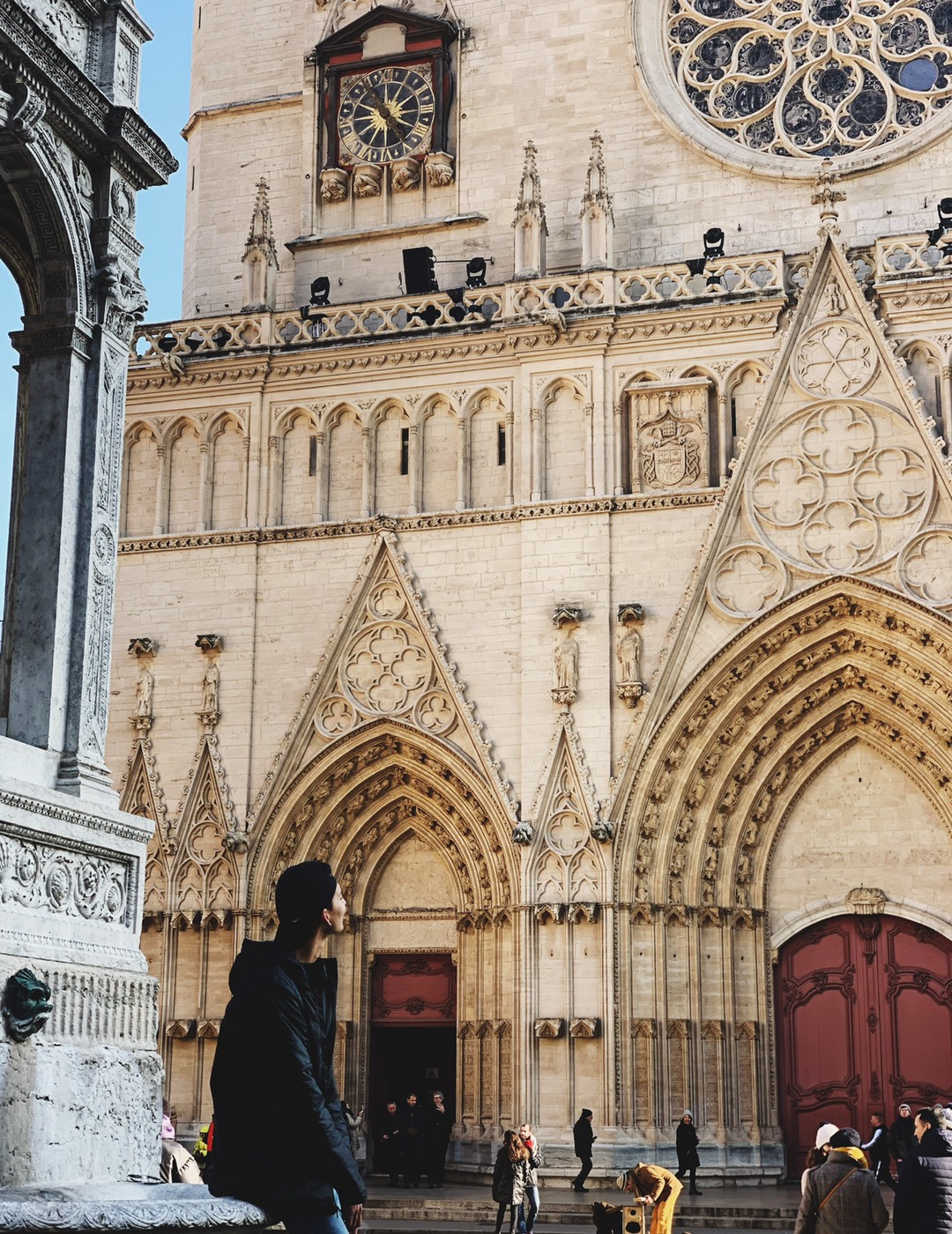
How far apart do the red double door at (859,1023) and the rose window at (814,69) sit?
9476mm

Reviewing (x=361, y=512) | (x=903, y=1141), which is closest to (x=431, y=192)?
(x=361, y=512)

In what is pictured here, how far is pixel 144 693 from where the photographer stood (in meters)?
19.9

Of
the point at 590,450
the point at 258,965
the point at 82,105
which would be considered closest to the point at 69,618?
the point at 82,105

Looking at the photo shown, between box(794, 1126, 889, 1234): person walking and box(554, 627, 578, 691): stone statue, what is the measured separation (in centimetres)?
1116

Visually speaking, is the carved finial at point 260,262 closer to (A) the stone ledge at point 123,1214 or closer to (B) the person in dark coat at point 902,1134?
(B) the person in dark coat at point 902,1134

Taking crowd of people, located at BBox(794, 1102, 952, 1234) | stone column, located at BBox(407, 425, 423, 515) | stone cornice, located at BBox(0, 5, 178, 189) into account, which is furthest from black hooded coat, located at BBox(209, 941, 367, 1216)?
stone column, located at BBox(407, 425, 423, 515)

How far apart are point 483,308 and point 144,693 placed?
6.06 meters

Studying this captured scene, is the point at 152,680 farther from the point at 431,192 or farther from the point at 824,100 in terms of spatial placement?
the point at 824,100

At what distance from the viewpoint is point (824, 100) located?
826 inches

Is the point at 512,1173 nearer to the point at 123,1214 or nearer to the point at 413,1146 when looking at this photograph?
the point at 413,1146

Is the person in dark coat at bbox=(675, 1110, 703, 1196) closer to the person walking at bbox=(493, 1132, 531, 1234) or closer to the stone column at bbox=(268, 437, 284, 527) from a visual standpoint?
the person walking at bbox=(493, 1132, 531, 1234)

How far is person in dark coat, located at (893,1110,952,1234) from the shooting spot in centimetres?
691

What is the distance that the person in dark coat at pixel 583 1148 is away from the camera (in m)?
16.7

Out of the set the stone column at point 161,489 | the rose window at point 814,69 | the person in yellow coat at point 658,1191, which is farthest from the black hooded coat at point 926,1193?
the rose window at point 814,69
